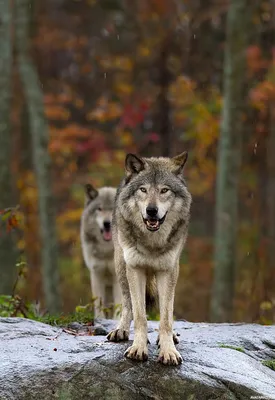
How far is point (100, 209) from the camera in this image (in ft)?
33.4

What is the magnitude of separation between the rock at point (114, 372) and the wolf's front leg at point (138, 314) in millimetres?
74

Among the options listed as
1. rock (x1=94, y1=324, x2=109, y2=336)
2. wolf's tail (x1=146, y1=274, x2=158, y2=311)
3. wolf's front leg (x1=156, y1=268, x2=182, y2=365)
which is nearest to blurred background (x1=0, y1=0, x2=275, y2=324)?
rock (x1=94, y1=324, x2=109, y2=336)

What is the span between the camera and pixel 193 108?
55.4 ft

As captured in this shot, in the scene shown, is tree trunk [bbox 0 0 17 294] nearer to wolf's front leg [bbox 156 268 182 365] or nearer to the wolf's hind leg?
the wolf's hind leg

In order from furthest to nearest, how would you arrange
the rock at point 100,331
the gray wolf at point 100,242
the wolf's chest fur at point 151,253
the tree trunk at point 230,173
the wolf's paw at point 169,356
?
the tree trunk at point 230,173
the gray wolf at point 100,242
the rock at point 100,331
the wolf's chest fur at point 151,253
the wolf's paw at point 169,356

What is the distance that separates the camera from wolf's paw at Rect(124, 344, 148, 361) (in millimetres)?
5023

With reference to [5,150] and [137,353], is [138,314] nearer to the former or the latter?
[137,353]

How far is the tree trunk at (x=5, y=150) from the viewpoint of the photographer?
38.7 ft

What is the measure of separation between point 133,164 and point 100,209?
14.9ft

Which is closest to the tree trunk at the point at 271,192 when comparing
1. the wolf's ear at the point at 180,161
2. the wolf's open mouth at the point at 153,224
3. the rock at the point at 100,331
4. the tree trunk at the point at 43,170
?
the tree trunk at the point at 43,170

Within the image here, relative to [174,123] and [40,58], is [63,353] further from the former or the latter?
[40,58]

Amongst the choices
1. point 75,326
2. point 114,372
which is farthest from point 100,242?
point 114,372

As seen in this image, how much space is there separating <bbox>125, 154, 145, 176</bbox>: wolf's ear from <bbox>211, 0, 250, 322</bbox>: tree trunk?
724 centimetres

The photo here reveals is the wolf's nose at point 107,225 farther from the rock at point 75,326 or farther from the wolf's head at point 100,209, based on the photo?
the rock at point 75,326
